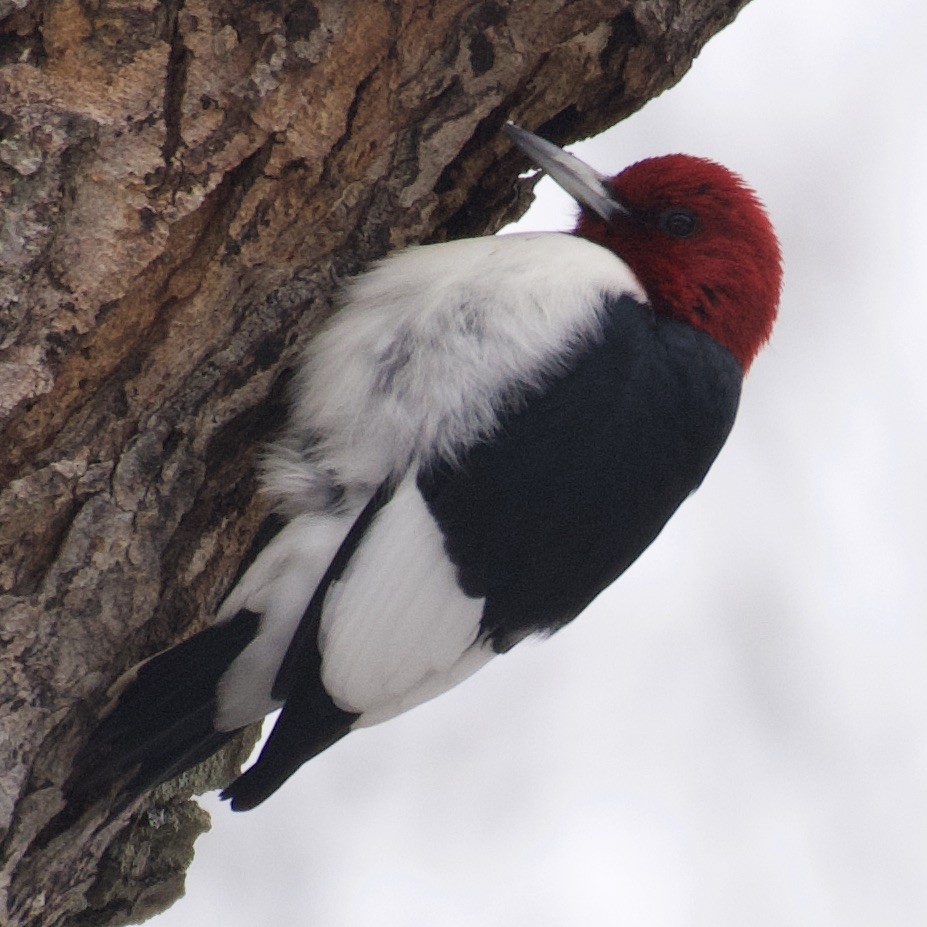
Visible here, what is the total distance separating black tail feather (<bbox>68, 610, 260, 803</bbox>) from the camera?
1.97m

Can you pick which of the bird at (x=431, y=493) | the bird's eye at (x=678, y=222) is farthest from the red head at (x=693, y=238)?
the bird at (x=431, y=493)

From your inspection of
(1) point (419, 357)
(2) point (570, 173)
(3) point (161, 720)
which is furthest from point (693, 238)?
(3) point (161, 720)

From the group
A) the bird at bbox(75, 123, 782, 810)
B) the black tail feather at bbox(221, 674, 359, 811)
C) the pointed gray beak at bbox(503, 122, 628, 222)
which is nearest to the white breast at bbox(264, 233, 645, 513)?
the bird at bbox(75, 123, 782, 810)

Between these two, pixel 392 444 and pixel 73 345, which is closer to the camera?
pixel 73 345

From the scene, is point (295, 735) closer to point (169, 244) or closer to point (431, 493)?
point (431, 493)

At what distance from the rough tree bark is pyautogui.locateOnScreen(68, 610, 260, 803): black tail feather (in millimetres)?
48

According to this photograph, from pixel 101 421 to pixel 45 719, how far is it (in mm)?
447

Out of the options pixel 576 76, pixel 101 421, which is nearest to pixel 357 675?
pixel 101 421

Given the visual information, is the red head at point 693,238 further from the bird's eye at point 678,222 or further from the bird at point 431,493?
the bird at point 431,493

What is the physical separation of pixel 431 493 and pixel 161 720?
21.2 inches

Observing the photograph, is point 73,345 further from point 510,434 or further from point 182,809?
point 182,809

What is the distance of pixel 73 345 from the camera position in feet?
5.84

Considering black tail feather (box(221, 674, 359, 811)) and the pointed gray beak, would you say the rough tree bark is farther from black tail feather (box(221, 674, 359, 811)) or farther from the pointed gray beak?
black tail feather (box(221, 674, 359, 811))

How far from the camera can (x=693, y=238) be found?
2420 mm
